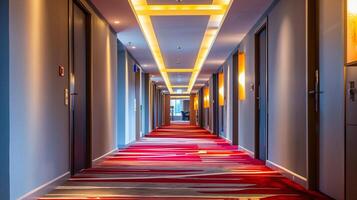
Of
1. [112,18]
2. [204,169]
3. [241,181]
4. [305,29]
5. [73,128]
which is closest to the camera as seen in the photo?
[305,29]

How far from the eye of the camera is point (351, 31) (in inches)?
144

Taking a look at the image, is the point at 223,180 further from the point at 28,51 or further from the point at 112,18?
the point at 112,18

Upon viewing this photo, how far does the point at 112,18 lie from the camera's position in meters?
8.20

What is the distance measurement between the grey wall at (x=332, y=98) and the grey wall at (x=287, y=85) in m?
0.51

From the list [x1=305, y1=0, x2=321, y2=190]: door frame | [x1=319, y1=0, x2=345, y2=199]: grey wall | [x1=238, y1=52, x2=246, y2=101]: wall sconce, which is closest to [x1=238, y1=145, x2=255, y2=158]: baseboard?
[x1=238, y1=52, x2=246, y2=101]: wall sconce

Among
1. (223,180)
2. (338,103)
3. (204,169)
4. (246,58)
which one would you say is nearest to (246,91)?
(246,58)

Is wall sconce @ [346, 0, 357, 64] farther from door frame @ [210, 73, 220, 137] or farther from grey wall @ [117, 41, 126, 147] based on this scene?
door frame @ [210, 73, 220, 137]

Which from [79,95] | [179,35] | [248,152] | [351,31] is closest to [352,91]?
[351,31]

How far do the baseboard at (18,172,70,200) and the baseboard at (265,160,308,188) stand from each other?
2885 mm

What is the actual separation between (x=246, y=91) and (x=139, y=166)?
3.45 meters

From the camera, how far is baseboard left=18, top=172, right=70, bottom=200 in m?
4.20

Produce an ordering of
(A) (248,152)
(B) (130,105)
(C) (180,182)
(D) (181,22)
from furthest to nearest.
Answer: (B) (130,105)
(A) (248,152)
(D) (181,22)
(C) (180,182)

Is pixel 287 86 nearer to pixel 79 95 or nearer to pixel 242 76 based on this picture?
pixel 79 95

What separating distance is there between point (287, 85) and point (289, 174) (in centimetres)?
119
